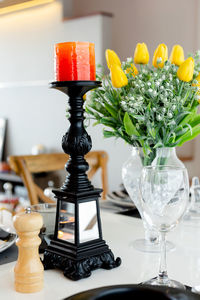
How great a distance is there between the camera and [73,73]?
0.86 meters

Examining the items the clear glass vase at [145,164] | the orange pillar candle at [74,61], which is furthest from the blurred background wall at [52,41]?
the orange pillar candle at [74,61]

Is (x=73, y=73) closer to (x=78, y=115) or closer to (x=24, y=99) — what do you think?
(x=78, y=115)

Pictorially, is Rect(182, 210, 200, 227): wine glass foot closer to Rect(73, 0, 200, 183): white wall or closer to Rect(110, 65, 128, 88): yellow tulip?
Rect(110, 65, 128, 88): yellow tulip

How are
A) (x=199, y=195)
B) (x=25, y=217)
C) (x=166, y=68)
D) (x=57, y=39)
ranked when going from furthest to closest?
1. (x=57, y=39)
2. (x=199, y=195)
3. (x=166, y=68)
4. (x=25, y=217)

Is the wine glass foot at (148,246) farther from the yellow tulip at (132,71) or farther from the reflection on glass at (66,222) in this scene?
the yellow tulip at (132,71)

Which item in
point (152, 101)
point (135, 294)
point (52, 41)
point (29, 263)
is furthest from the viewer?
point (52, 41)

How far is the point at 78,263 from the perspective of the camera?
0.83 metres

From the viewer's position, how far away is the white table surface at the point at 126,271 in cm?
77

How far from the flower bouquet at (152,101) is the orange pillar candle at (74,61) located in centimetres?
11

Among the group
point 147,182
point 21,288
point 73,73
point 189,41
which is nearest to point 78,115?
point 73,73

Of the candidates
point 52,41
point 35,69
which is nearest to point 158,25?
point 52,41

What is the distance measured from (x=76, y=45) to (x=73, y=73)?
0.18 feet

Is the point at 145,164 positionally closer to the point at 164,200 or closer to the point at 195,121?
the point at 195,121

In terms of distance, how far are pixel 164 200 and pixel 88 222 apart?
7.1 inches
